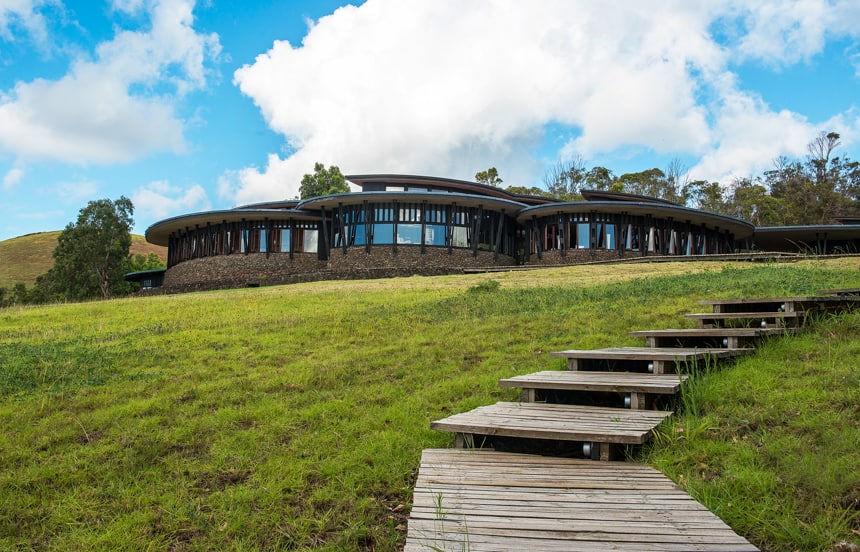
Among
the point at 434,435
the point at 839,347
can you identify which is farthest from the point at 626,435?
the point at 839,347

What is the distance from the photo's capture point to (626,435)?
12.6 ft

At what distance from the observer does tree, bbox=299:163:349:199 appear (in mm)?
49781

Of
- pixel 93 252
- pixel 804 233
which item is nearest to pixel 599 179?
pixel 804 233

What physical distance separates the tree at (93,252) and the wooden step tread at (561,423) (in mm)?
48198

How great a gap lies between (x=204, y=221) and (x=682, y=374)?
116 feet

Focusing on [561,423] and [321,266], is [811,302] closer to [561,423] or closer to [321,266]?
[561,423]

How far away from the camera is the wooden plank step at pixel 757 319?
660cm

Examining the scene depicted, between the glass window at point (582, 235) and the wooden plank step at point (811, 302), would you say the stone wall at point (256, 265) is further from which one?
the wooden plank step at point (811, 302)

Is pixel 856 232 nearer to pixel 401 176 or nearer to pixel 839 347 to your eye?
pixel 401 176

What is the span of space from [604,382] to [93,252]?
169ft

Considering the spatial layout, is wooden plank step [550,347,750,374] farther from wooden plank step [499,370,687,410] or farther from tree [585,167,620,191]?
tree [585,167,620,191]

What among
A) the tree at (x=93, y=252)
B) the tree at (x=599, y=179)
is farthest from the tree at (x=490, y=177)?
the tree at (x=93, y=252)

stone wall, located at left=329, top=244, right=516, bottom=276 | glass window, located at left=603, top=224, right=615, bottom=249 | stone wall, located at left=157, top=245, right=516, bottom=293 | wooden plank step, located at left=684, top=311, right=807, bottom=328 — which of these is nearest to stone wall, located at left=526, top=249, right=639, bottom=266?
glass window, located at left=603, top=224, right=615, bottom=249

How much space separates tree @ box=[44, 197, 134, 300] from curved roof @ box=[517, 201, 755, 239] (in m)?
34.3
